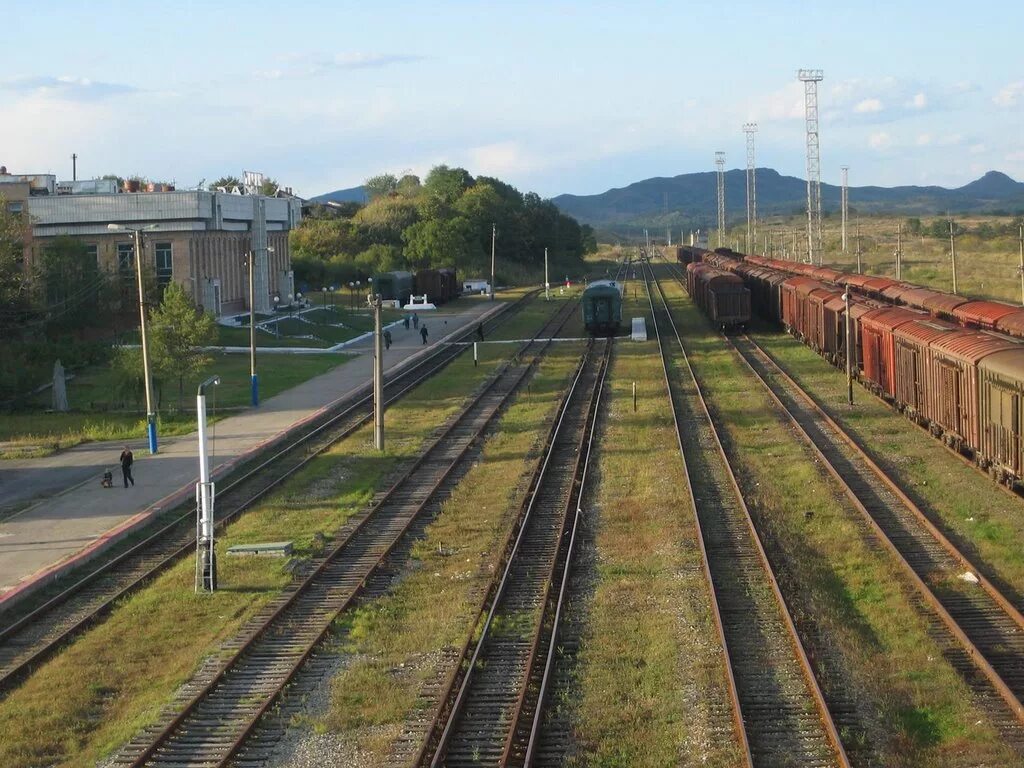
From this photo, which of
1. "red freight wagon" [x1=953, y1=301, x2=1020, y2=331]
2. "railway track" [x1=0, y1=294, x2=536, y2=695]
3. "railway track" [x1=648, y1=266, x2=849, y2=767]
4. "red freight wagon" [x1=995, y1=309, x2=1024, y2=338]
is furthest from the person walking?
"red freight wagon" [x1=953, y1=301, x2=1020, y2=331]

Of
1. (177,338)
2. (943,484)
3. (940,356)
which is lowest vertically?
(943,484)

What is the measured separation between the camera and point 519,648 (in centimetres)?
1477

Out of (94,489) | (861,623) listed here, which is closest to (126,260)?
(94,489)

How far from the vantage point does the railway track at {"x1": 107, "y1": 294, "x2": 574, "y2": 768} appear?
1223 cm

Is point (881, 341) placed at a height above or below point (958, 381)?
above

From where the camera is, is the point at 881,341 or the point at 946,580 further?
the point at 881,341

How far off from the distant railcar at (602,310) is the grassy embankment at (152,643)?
35095mm

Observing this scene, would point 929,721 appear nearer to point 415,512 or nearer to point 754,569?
point 754,569

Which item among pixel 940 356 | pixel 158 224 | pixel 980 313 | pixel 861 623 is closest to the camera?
pixel 861 623

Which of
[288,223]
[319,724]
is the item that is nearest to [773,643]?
[319,724]

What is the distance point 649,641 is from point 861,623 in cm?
274

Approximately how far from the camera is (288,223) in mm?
89250

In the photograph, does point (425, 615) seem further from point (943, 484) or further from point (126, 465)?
point (126, 465)

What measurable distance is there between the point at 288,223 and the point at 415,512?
227 feet
